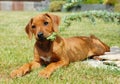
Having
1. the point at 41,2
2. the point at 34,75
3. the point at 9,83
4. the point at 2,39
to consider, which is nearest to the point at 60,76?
the point at 34,75

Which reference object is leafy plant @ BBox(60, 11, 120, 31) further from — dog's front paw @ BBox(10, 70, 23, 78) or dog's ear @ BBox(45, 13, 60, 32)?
dog's front paw @ BBox(10, 70, 23, 78)

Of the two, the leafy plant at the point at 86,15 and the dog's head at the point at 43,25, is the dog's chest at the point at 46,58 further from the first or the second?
the leafy plant at the point at 86,15

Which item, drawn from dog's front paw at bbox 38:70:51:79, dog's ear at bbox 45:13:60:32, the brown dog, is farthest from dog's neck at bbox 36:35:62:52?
dog's front paw at bbox 38:70:51:79

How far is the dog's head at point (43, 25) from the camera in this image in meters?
5.47

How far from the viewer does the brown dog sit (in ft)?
17.8

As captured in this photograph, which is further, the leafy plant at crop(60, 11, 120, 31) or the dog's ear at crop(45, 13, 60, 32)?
the dog's ear at crop(45, 13, 60, 32)

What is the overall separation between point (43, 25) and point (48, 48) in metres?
0.38

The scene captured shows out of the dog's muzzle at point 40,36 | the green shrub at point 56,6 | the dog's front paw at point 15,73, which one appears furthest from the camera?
the green shrub at point 56,6

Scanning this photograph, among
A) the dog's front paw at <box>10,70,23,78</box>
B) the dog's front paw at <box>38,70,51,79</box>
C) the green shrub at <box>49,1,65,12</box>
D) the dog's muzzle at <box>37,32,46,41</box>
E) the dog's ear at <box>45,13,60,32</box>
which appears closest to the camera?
the dog's front paw at <box>38,70,51,79</box>

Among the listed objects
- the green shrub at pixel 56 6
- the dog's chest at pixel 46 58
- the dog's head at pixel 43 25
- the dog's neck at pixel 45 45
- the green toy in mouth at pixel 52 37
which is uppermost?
the dog's head at pixel 43 25

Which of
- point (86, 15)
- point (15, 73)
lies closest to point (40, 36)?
point (15, 73)

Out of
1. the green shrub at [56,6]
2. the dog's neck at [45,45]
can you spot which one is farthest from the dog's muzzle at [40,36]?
the green shrub at [56,6]

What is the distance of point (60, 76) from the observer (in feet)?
17.2

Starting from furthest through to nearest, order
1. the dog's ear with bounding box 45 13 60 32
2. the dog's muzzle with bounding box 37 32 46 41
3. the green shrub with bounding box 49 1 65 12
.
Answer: the green shrub with bounding box 49 1 65 12, the dog's ear with bounding box 45 13 60 32, the dog's muzzle with bounding box 37 32 46 41
